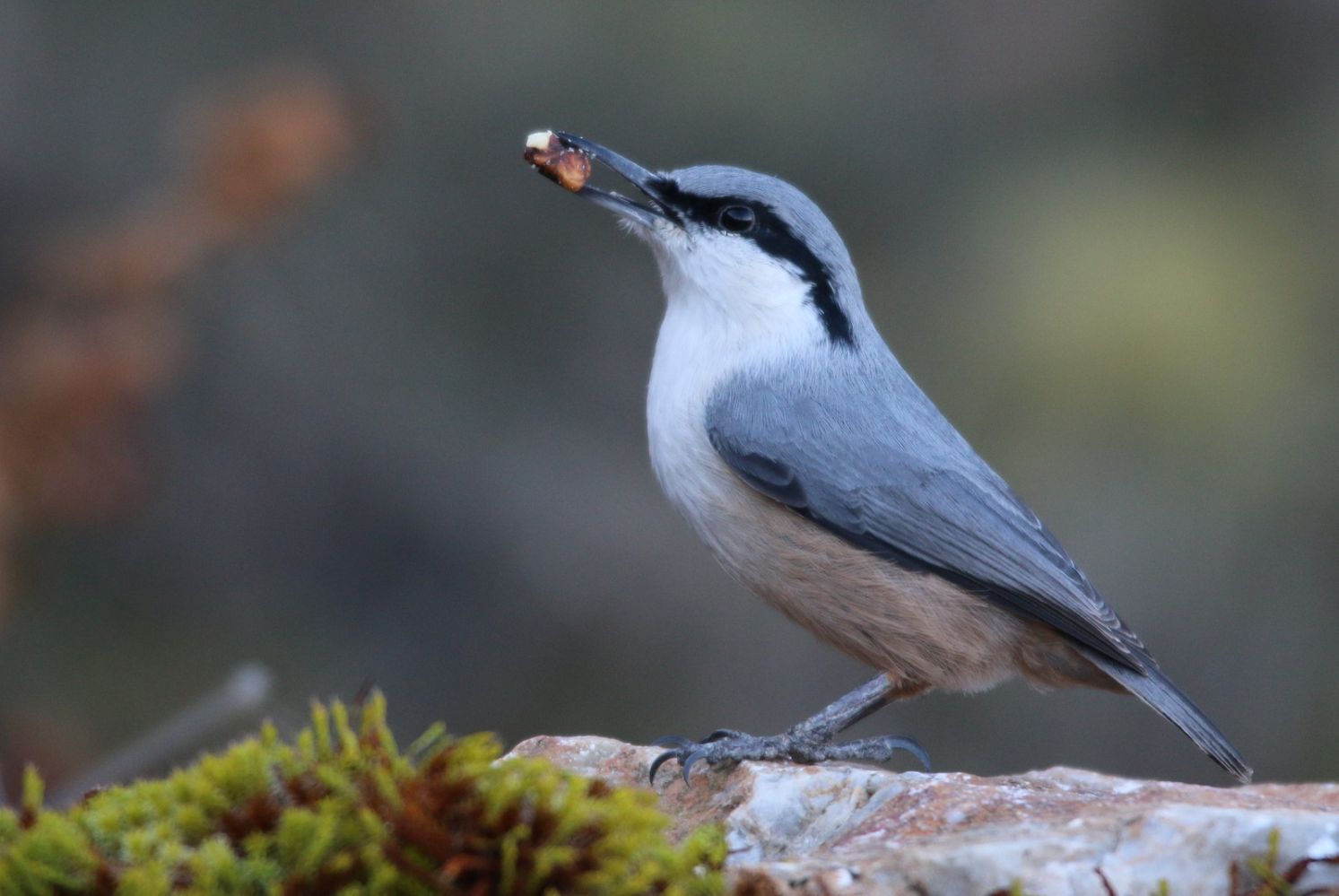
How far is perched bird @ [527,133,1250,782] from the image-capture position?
169 inches

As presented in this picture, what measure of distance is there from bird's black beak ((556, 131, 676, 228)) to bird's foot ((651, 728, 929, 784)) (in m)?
1.68

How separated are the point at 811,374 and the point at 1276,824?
238cm

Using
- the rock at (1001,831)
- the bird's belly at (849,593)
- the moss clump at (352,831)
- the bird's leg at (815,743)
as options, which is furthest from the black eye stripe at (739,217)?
the moss clump at (352,831)

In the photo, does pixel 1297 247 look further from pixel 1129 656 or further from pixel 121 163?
pixel 121 163

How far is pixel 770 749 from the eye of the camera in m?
3.93

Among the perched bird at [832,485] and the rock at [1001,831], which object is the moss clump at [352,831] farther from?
the perched bird at [832,485]

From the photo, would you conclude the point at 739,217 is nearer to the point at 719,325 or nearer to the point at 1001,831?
the point at 719,325

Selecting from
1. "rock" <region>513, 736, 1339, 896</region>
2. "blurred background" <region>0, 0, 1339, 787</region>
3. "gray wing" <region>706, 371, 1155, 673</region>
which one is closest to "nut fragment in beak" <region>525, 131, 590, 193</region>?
"gray wing" <region>706, 371, 1155, 673</region>

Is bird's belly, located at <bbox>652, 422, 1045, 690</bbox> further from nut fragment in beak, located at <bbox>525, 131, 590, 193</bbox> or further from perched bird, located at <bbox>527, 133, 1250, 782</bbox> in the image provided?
nut fragment in beak, located at <bbox>525, 131, 590, 193</bbox>

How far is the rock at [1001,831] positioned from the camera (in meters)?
2.43

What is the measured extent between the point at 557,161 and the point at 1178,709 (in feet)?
8.18

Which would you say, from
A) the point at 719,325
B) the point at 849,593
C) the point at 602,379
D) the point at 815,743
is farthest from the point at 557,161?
the point at 602,379

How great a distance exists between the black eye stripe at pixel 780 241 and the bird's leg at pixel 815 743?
3.64ft

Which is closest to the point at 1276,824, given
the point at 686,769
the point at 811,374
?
the point at 686,769
